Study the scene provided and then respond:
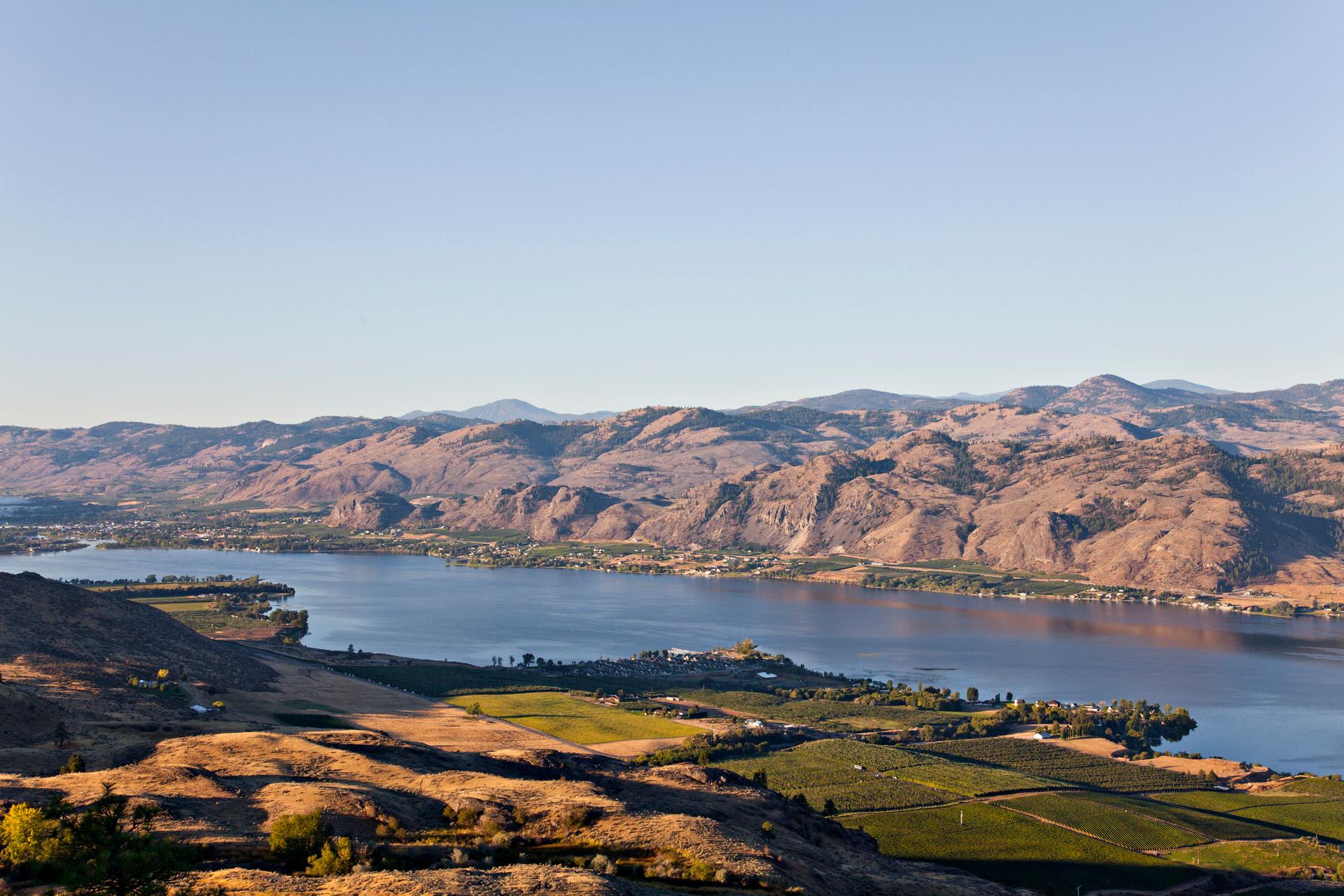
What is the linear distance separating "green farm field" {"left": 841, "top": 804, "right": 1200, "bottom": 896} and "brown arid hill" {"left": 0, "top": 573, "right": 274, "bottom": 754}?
53354 millimetres

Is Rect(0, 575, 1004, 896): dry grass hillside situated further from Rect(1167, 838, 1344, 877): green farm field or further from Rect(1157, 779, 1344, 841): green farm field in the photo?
Rect(1157, 779, 1344, 841): green farm field

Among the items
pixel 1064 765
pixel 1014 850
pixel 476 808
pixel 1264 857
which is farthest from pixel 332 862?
pixel 1064 765

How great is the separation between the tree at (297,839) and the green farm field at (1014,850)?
137ft

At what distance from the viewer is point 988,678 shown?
14438 cm

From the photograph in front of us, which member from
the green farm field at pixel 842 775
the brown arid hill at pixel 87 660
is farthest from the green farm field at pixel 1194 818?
the brown arid hill at pixel 87 660

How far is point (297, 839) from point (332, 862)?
313 centimetres

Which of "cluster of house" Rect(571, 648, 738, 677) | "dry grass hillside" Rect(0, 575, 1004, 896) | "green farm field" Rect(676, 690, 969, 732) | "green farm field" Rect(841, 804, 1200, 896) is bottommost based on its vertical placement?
"green farm field" Rect(841, 804, 1200, 896)

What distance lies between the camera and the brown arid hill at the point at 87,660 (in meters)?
75.7

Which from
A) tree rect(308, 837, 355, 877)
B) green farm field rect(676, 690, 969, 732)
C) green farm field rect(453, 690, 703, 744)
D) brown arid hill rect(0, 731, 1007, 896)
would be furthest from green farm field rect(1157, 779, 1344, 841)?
tree rect(308, 837, 355, 877)

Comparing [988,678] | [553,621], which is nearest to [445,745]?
[988,678]

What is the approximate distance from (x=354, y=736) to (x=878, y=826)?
37078 mm

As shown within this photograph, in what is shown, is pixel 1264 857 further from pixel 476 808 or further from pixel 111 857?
pixel 111 857

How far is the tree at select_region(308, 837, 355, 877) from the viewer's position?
144 feet

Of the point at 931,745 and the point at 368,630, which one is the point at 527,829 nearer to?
the point at 931,745
